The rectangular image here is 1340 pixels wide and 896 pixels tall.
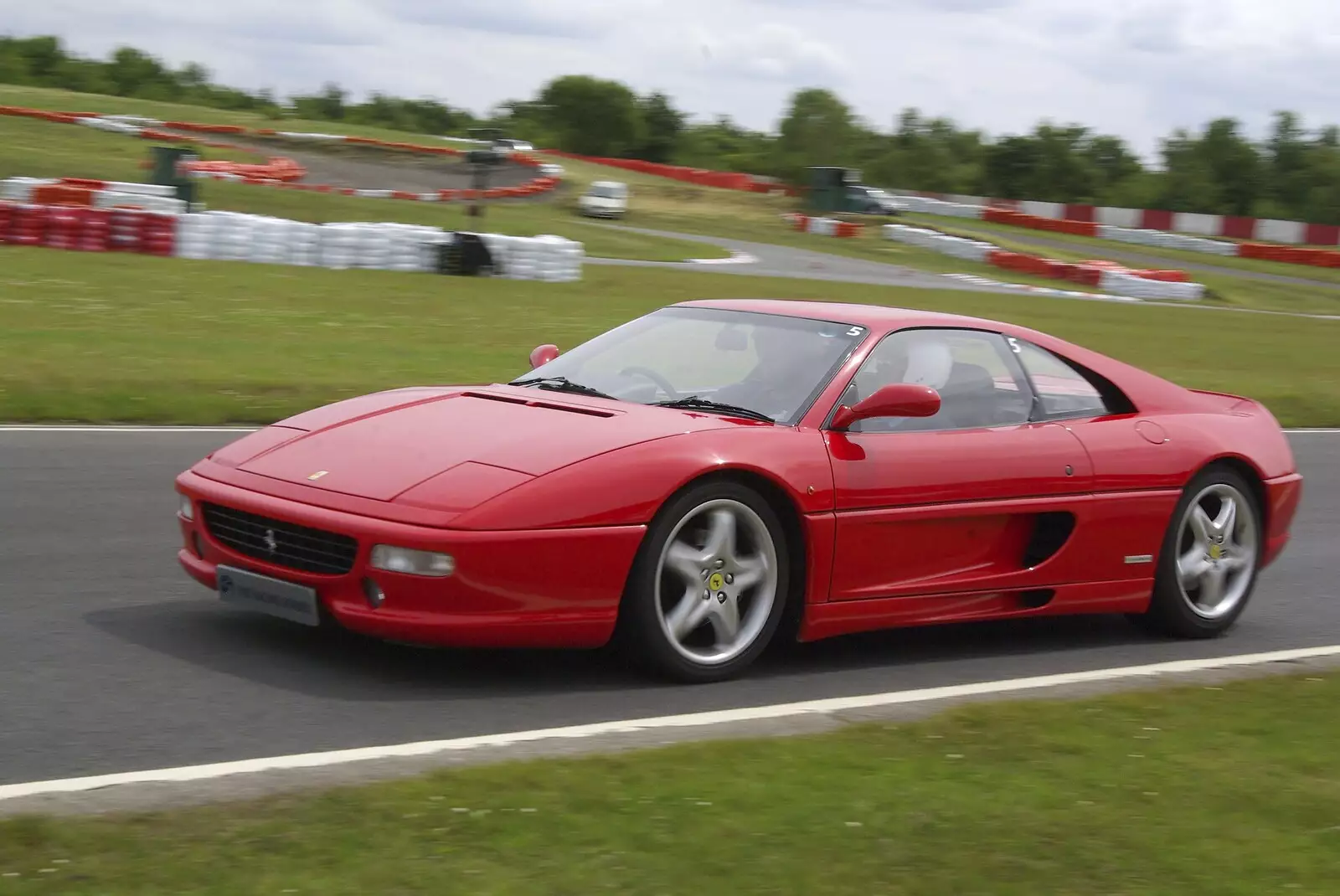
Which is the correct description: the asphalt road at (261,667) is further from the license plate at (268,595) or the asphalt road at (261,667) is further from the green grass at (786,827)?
the green grass at (786,827)

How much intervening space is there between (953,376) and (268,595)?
266 cm

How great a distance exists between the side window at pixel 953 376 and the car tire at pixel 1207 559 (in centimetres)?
89

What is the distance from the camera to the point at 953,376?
6.25m

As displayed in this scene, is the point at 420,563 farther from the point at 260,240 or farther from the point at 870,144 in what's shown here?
the point at 870,144

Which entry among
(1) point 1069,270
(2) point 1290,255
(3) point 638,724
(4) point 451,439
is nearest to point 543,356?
(4) point 451,439

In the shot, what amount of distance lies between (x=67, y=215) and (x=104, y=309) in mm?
5687

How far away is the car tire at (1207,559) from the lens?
666 centimetres

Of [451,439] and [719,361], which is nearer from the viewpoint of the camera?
[451,439]

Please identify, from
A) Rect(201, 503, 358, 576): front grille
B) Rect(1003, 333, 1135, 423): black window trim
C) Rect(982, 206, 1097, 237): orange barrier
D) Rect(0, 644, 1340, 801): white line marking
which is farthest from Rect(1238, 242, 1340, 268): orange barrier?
Rect(201, 503, 358, 576): front grille

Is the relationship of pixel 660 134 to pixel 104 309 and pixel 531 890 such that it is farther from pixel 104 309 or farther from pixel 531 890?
pixel 531 890

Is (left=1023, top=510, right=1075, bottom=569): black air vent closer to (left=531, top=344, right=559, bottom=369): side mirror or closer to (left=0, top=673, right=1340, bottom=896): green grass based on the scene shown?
(left=0, top=673, right=1340, bottom=896): green grass

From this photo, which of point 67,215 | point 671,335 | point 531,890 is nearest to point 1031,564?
point 671,335

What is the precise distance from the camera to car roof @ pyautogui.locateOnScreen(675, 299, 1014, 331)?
20.5 feet

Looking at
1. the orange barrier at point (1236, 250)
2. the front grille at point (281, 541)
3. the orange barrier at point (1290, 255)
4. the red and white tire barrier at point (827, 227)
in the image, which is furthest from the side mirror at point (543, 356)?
the orange barrier at point (1290, 255)
